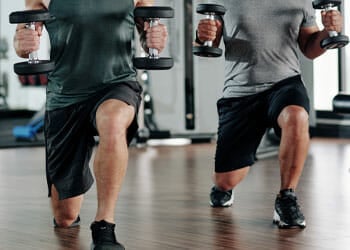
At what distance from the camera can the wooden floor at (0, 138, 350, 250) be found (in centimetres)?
334

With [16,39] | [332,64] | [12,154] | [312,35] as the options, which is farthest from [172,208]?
[332,64]

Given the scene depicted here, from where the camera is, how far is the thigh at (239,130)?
383 cm

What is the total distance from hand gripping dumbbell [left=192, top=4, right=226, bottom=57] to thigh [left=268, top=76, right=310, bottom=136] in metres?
0.30

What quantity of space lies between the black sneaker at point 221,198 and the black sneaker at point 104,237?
1.15 meters

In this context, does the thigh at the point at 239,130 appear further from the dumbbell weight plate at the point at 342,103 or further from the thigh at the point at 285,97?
the dumbbell weight plate at the point at 342,103

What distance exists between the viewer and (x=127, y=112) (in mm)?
3174

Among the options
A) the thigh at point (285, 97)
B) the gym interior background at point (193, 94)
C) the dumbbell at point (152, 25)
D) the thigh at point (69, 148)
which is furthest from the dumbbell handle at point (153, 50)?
the gym interior background at point (193, 94)

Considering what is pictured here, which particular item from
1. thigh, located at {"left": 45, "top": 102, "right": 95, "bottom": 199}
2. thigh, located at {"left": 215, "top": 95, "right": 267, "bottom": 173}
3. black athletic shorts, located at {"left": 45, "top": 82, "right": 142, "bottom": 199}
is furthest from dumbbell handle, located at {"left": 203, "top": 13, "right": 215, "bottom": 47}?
thigh, located at {"left": 45, "top": 102, "right": 95, "bottom": 199}

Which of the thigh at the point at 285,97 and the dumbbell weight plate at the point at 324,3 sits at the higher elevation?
the dumbbell weight plate at the point at 324,3

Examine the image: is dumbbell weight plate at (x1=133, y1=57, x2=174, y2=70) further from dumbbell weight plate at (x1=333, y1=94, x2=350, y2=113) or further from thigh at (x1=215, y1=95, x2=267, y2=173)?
dumbbell weight plate at (x1=333, y1=94, x2=350, y2=113)

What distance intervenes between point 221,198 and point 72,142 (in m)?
0.98

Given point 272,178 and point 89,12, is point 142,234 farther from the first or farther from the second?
point 272,178

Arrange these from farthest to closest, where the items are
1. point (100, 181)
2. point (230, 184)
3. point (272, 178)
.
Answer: point (272, 178), point (230, 184), point (100, 181)

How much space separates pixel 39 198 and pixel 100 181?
168 cm
